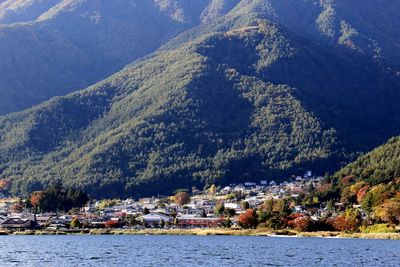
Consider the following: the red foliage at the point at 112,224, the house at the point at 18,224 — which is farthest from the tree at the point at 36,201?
the red foliage at the point at 112,224

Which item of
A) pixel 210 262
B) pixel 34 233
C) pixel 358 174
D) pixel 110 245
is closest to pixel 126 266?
pixel 210 262

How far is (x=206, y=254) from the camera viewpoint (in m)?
89.2

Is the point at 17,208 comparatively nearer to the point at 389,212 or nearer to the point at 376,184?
the point at 376,184

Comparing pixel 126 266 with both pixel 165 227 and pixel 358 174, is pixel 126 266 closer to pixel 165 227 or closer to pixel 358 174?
pixel 165 227

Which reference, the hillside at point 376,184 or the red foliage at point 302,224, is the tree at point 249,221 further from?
the hillside at point 376,184

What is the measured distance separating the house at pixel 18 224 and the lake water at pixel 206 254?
48.3 m

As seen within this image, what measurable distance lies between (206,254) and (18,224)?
75179 mm

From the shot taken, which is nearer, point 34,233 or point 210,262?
point 210,262

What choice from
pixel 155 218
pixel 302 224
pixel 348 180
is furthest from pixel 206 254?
pixel 348 180

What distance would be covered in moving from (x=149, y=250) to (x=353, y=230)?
4491 cm

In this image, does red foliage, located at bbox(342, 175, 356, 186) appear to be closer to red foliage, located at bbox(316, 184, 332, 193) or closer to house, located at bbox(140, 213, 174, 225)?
red foliage, located at bbox(316, 184, 332, 193)

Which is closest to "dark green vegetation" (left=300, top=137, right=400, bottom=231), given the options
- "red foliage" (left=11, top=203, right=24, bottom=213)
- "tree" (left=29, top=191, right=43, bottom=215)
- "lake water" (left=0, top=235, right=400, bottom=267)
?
"lake water" (left=0, top=235, right=400, bottom=267)

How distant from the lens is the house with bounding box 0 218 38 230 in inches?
6166

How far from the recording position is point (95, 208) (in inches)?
7569
